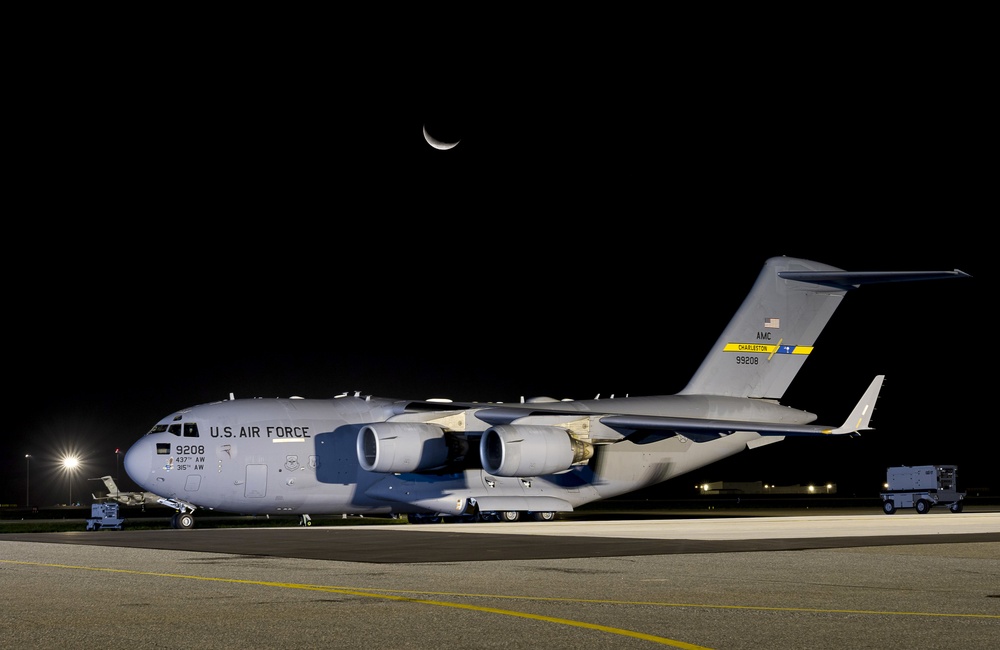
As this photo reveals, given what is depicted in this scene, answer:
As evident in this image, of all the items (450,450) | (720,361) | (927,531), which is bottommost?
(927,531)

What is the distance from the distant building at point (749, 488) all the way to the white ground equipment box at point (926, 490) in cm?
5962

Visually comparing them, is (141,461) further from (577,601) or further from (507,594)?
(577,601)

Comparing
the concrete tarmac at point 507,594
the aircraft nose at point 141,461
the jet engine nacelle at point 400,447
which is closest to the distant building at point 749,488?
the jet engine nacelle at point 400,447

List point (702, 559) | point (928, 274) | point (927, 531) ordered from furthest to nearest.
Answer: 1. point (928, 274)
2. point (927, 531)
3. point (702, 559)

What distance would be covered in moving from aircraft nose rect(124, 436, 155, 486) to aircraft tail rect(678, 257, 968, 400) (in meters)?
16.7

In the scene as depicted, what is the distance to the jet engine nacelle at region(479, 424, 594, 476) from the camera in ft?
102

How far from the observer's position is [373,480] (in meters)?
33.3

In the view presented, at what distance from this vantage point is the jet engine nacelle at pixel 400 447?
3116cm

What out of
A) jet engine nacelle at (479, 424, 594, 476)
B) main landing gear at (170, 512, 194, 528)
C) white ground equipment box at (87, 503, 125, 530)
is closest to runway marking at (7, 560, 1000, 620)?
jet engine nacelle at (479, 424, 594, 476)

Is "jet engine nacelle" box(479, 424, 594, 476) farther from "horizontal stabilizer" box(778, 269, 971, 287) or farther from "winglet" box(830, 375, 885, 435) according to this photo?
"horizontal stabilizer" box(778, 269, 971, 287)


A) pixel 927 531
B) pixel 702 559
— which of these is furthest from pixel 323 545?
pixel 927 531

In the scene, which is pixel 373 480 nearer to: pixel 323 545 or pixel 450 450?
pixel 450 450

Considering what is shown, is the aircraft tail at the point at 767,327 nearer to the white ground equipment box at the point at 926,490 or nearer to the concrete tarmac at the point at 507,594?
the white ground equipment box at the point at 926,490

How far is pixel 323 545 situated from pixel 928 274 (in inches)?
857
